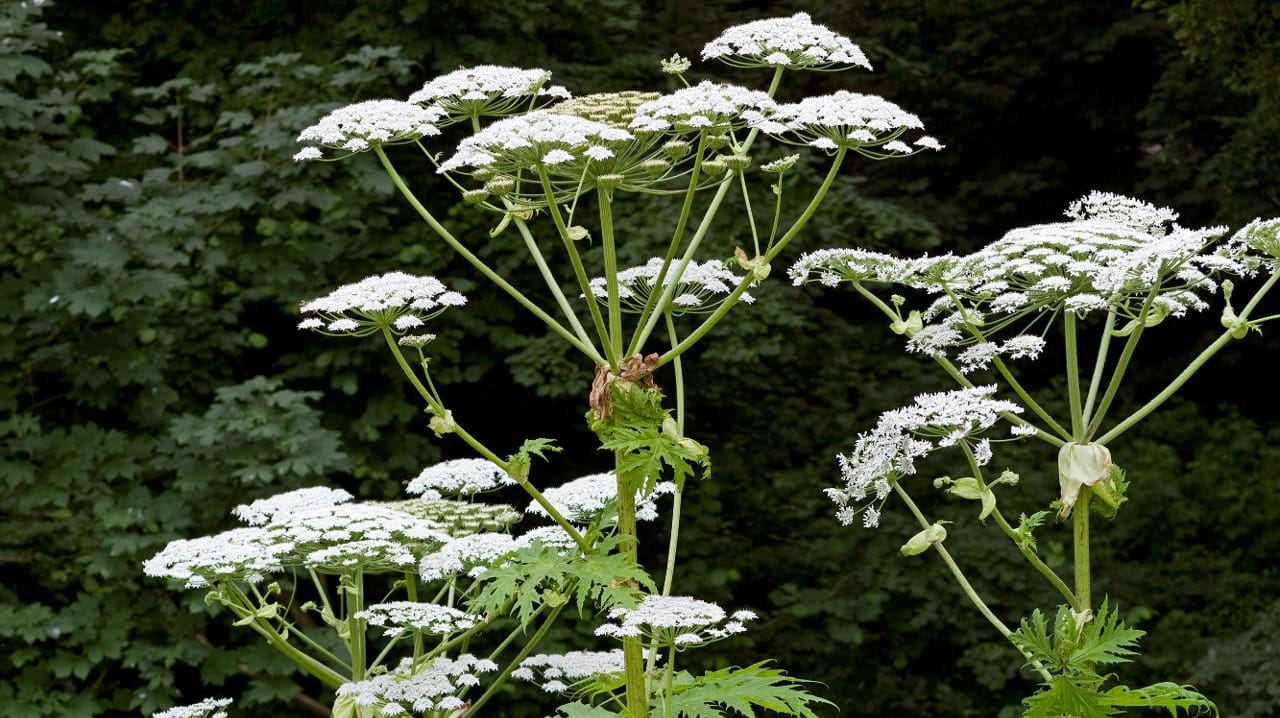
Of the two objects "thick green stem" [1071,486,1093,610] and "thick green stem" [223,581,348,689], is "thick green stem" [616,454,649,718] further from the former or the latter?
"thick green stem" [1071,486,1093,610]

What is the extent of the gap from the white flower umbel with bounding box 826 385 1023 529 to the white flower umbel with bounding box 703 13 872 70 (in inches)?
32.5

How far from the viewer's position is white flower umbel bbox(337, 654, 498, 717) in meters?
3.82

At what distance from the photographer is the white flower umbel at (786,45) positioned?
11.4 ft

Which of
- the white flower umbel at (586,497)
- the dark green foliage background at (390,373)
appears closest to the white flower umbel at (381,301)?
the white flower umbel at (586,497)

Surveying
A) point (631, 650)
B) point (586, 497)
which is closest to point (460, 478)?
point (586, 497)

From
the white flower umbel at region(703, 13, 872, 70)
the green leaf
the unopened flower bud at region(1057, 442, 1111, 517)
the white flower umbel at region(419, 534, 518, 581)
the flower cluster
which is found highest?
the white flower umbel at region(703, 13, 872, 70)

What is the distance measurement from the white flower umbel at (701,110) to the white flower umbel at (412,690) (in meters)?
1.53

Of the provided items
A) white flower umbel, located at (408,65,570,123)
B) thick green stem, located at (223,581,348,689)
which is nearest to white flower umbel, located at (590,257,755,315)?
white flower umbel, located at (408,65,570,123)

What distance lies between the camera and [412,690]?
382 centimetres

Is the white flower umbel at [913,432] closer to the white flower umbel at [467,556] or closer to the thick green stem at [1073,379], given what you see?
the thick green stem at [1073,379]

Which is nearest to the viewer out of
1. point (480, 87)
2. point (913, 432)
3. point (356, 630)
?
point (913, 432)

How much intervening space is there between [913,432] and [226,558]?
1745 mm

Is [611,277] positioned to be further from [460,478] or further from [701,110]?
[460,478]

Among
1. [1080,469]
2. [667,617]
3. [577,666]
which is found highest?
[1080,469]
